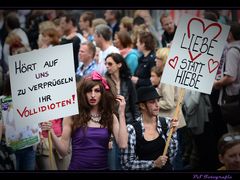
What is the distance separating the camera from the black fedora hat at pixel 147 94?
1199 centimetres

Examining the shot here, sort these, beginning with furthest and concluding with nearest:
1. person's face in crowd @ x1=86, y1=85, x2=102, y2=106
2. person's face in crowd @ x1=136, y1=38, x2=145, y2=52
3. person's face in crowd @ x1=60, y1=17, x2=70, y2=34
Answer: person's face in crowd @ x1=136, y1=38, x2=145, y2=52 < person's face in crowd @ x1=60, y1=17, x2=70, y2=34 < person's face in crowd @ x1=86, y1=85, x2=102, y2=106

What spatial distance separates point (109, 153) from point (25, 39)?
1.60 m

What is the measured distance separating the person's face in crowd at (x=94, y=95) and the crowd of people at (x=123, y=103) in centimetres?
1

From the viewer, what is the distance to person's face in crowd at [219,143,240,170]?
39.4ft

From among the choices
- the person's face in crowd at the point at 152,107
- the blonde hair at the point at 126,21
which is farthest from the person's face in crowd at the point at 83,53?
the person's face in crowd at the point at 152,107

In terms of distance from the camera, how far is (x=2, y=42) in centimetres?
Result: 1205

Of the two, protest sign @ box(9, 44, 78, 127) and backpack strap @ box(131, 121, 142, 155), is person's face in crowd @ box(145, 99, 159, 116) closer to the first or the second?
backpack strap @ box(131, 121, 142, 155)

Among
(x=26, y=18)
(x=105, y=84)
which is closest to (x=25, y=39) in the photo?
(x=26, y=18)

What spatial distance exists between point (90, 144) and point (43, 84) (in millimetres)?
856

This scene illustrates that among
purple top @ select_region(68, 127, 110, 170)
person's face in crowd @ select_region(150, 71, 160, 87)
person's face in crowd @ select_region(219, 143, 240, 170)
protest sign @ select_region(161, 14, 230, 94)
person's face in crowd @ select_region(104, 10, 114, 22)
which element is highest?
person's face in crowd @ select_region(104, 10, 114, 22)

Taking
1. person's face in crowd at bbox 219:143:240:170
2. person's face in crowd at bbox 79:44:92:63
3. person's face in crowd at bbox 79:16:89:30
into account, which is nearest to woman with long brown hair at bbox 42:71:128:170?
person's face in crowd at bbox 79:44:92:63

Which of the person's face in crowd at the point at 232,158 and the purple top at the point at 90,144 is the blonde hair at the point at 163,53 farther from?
the person's face in crowd at the point at 232,158

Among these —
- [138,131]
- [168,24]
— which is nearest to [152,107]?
[138,131]

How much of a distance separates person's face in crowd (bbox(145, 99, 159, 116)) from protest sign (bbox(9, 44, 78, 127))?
0.81 meters
